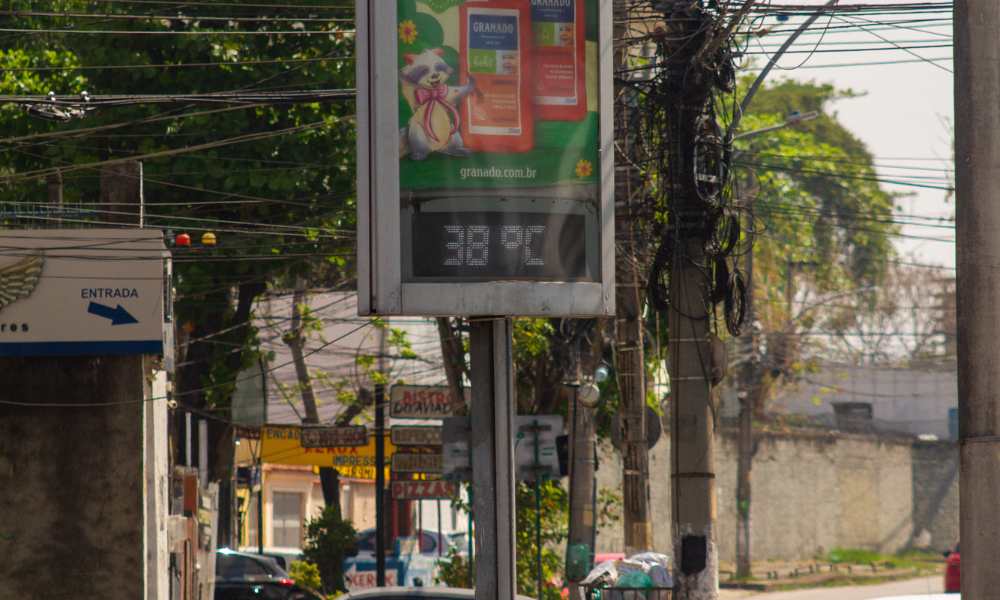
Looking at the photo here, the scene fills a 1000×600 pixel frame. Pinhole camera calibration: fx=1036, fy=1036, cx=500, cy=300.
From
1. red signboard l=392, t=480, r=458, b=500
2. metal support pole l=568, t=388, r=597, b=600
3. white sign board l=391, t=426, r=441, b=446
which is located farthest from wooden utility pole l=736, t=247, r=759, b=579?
metal support pole l=568, t=388, r=597, b=600

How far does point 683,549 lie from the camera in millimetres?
8570

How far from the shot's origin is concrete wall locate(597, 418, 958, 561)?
105 ft

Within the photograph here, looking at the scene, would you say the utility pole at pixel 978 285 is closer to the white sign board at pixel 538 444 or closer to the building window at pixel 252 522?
the white sign board at pixel 538 444

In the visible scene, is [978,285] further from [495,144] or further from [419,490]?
[419,490]

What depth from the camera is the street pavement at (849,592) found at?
73.5 ft

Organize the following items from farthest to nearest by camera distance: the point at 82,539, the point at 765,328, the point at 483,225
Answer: the point at 765,328
the point at 82,539
the point at 483,225

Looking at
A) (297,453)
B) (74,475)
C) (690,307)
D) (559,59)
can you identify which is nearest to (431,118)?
(559,59)

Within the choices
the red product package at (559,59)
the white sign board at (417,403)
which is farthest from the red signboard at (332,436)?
the red product package at (559,59)

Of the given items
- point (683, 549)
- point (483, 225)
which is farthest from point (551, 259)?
point (683, 549)

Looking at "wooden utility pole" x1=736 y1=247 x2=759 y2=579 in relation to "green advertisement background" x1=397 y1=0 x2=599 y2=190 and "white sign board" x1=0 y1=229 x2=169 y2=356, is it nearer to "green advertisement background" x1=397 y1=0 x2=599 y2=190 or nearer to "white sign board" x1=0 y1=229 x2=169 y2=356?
"white sign board" x1=0 y1=229 x2=169 y2=356

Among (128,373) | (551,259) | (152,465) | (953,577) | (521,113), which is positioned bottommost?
(953,577)

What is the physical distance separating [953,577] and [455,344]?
34.9 ft

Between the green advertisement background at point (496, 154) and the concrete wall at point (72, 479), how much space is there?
24.8ft

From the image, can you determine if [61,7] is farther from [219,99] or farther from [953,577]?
[953,577]
